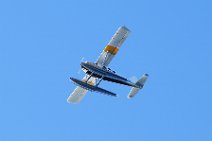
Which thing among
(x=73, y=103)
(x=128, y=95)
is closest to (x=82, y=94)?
(x=73, y=103)

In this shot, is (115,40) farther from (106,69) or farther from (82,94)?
(82,94)

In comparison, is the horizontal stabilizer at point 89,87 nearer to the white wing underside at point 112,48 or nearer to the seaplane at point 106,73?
the seaplane at point 106,73

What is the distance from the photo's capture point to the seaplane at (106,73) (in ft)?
280

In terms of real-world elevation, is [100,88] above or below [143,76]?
below

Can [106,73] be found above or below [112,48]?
below

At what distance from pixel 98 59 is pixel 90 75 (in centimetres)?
380

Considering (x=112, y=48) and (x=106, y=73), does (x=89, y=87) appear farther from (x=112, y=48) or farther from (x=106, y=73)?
(x=112, y=48)

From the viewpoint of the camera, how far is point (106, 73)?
8856cm

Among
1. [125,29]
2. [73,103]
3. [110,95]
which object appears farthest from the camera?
[73,103]

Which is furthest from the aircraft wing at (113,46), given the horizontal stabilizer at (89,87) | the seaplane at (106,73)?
the horizontal stabilizer at (89,87)

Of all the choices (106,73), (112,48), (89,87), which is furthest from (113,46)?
(89,87)

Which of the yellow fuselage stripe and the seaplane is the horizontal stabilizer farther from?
the yellow fuselage stripe

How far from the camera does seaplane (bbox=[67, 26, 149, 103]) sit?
280 ft

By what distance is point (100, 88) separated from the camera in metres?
85.0
